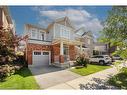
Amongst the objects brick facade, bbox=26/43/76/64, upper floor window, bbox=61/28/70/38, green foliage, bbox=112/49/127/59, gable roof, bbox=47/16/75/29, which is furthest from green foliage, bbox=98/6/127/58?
gable roof, bbox=47/16/75/29

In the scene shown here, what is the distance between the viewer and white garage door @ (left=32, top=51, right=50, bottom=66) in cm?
1350

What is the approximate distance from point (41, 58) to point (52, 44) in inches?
68.8

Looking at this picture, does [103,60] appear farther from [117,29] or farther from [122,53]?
[122,53]

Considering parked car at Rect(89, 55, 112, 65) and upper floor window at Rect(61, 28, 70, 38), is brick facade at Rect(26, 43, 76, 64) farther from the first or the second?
parked car at Rect(89, 55, 112, 65)

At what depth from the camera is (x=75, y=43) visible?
1538 cm

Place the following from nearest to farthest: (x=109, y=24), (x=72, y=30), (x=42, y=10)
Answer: (x=109, y=24) → (x=42, y=10) → (x=72, y=30)

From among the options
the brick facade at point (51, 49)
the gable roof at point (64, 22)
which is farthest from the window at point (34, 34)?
the gable roof at point (64, 22)

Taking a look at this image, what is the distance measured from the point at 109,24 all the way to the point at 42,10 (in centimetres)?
527

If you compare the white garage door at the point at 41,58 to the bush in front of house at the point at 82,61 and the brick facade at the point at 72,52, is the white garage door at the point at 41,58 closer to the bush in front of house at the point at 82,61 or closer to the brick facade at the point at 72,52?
the brick facade at the point at 72,52

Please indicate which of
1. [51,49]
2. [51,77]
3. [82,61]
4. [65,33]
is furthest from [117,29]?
[65,33]

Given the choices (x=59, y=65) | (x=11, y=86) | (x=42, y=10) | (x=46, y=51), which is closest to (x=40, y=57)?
(x=46, y=51)

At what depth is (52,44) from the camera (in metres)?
14.7

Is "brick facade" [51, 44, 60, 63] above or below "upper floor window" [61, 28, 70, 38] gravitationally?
below
